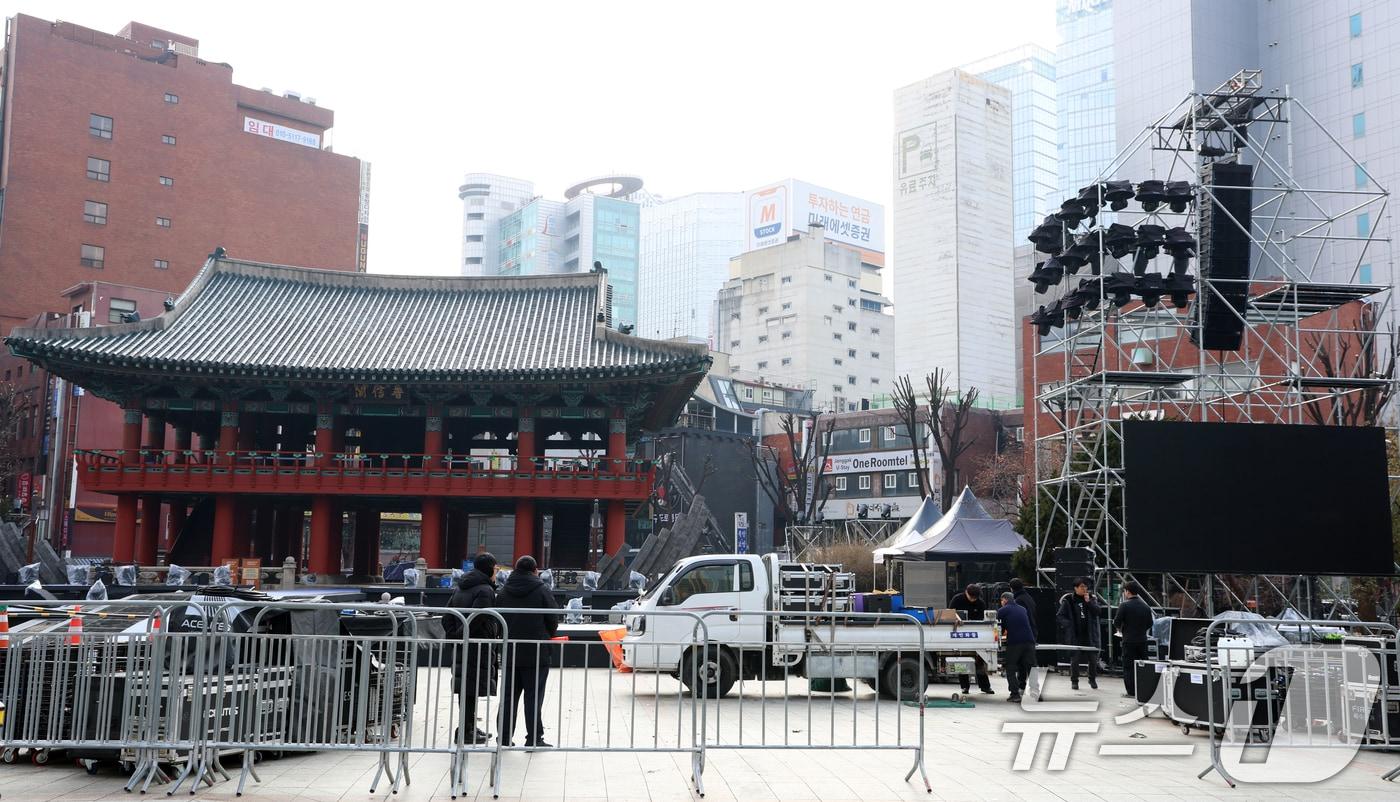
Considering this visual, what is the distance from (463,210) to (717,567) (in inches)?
4831

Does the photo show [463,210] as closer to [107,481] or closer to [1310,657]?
[107,481]

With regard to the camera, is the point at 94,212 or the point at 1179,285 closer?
the point at 1179,285

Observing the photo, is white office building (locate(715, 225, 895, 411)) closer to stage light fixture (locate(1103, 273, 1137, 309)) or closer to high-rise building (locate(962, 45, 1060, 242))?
high-rise building (locate(962, 45, 1060, 242))

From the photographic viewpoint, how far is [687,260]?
12825cm

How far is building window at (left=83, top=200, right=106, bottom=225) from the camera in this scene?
193 ft

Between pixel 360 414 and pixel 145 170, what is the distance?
37016mm

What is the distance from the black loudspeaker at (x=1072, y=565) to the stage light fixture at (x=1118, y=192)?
6.45 metres

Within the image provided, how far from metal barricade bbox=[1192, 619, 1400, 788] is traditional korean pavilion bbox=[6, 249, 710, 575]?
65.8ft

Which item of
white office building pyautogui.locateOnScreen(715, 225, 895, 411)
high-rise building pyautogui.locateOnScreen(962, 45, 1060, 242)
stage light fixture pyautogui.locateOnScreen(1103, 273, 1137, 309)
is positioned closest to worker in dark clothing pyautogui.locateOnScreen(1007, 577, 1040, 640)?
stage light fixture pyautogui.locateOnScreen(1103, 273, 1137, 309)

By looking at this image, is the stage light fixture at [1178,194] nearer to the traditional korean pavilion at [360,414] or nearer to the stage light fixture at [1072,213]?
the stage light fixture at [1072,213]

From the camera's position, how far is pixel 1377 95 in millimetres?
58125

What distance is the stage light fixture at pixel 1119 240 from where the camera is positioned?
2106 centimetres

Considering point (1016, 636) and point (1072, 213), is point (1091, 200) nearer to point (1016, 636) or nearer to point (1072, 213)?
point (1072, 213)

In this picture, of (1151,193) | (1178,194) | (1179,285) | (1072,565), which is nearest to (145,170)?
(1151,193)
